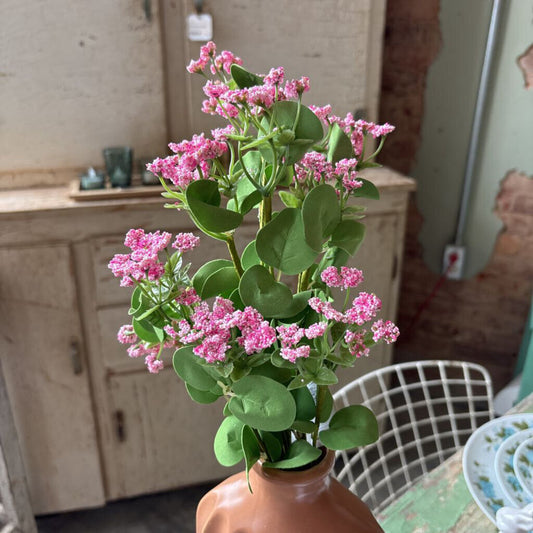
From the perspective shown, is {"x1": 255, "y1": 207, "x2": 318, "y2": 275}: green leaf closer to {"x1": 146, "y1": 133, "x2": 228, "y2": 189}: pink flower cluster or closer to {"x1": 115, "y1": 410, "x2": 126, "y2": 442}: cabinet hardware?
{"x1": 146, "y1": 133, "x2": 228, "y2": 189}: pink flower cluster

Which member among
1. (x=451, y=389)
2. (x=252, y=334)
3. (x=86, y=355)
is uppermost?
(x=252, y=334)

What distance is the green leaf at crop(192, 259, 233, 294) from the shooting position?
0.57 m

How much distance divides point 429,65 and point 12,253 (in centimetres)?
159

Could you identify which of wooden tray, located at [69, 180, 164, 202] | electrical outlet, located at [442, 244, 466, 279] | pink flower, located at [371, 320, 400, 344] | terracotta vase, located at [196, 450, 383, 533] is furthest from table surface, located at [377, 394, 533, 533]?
electrical outlet, located at [442, 244, 466, 279]

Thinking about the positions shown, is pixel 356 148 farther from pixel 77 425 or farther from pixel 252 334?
pixel 77 425

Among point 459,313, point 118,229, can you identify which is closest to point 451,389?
point 459,313

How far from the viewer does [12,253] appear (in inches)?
59.9

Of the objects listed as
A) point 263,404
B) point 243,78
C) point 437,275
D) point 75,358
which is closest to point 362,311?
point 263,404

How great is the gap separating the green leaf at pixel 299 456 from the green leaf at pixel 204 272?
20 cm

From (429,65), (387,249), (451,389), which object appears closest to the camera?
(387,249)

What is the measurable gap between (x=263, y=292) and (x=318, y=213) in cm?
9

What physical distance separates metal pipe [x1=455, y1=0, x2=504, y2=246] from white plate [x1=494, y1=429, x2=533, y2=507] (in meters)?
1.30

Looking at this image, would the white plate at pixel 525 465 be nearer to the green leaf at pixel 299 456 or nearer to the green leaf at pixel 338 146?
the green leaf at pixel 299 456

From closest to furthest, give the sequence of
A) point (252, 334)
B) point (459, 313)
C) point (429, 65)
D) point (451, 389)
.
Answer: point (252, 334), point (429, 65), point (459, 313), point (451, 389)
